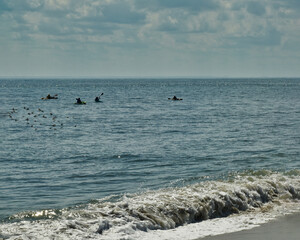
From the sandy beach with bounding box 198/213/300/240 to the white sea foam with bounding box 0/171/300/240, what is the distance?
416mm

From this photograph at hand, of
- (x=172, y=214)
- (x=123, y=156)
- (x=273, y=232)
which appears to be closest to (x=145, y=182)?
(x=172, y=214)

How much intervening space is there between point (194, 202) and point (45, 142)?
19.5 metres

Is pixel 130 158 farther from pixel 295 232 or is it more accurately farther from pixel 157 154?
pixel 295 232

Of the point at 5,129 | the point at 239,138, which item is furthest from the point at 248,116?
the point at 5,129

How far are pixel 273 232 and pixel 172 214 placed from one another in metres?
3.36

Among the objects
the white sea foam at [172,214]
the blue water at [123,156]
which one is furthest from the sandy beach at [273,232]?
the blue water at [123,156]

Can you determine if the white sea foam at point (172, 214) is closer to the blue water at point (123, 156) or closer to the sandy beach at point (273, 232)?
the sandy beach at point (273, 232)

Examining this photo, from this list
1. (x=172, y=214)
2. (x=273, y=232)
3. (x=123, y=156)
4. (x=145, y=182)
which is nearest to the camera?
(x=273, y=232)

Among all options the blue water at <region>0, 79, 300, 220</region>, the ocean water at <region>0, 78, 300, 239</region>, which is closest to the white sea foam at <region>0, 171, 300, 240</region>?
the ocean water at <region>0, 78, 300, 239</region>

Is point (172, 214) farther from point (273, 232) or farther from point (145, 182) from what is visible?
point (145, 182)

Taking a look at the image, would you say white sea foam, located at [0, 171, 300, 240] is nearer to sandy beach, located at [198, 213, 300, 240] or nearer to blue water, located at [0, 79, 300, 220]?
sandy beach, located at [198, 213, 300, 240]

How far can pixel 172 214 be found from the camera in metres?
16.0

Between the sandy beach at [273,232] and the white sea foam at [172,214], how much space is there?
42 centimetres

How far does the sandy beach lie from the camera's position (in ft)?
45.0
